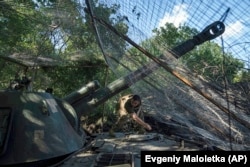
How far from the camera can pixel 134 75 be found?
4938 millimetres

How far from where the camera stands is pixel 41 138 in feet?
14.1

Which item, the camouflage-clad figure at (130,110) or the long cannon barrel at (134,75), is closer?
the long cannon barrel at (134,75)

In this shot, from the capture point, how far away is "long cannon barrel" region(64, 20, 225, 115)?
3.32 m

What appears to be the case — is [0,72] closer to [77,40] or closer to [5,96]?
[77,40]

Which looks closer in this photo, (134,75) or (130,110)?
(134,75)

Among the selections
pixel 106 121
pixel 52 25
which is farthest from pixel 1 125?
pixel 106 121

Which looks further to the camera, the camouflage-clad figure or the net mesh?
the camouflage-clad figure

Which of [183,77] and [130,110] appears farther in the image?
[130,110]

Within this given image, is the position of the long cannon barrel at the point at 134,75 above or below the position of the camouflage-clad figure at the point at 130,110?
above

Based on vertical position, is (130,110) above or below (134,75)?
below

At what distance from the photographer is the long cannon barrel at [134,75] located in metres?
3.32

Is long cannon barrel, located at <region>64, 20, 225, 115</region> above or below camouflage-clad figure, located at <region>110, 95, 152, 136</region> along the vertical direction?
above

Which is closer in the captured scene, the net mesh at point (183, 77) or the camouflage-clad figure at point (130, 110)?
the net mesh at point (183, 77)

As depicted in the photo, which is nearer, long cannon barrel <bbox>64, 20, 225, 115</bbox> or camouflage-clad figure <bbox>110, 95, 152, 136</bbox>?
long cannon barrel <bbox>64, 20, 225, 115</bbox>
